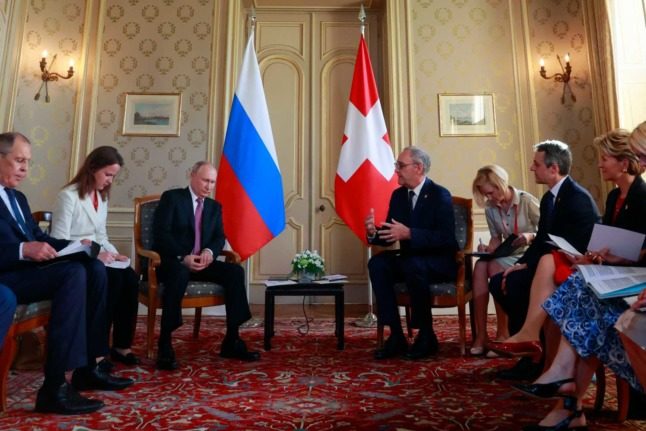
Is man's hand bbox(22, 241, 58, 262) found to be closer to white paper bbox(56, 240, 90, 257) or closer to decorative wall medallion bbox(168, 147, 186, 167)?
white paper bbox(56, 240, 90, 257)

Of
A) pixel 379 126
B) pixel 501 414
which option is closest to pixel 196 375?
pixel 501 414

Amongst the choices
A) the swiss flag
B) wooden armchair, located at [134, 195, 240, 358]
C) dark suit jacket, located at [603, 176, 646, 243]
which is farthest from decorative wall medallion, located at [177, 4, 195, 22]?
dark suit jacket, located at [603, 176, 646, 243]

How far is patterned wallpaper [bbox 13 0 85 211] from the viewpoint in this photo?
4.14 m

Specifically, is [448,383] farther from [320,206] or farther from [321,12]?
[321,12]

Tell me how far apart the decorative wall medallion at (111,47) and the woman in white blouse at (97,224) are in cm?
251

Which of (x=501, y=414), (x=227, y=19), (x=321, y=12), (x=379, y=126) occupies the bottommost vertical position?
(x=501, y=414)

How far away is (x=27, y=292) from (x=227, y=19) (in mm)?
3562

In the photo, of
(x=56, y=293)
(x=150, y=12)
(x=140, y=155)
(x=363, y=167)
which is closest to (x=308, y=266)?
(x=363, y=167)

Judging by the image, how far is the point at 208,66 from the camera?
14.4ft

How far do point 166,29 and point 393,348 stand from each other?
12.6 ft

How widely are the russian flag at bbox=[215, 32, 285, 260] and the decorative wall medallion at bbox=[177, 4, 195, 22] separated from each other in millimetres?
1298

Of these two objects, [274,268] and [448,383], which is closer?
[448,383]

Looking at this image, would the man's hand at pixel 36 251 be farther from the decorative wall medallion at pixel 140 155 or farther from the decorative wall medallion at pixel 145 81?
the decorative wall medallion at pixel 145 81

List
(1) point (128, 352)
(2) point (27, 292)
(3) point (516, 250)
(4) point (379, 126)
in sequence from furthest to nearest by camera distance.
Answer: (4) point (379, 126) → (3) point (516, 250) → (1) point (128, 352) → (2) point (27, 292)
